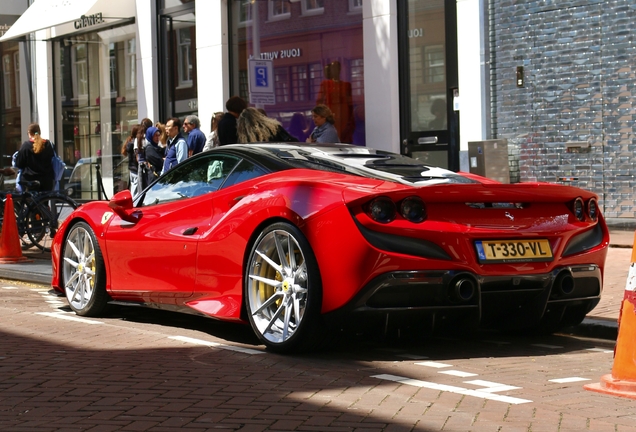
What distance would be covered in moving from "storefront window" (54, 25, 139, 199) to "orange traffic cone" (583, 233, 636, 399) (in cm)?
1615

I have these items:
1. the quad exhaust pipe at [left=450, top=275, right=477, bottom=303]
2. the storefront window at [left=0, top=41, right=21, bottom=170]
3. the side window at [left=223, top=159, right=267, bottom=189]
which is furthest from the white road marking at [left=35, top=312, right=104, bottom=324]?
the storefront window at [left=0, top=41, right=21, bottom=170]

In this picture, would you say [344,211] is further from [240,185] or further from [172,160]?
[172,160]

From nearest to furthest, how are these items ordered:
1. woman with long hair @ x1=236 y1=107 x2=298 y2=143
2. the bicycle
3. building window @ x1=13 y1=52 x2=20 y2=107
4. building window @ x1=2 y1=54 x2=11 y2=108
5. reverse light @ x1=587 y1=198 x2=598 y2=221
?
reverse light @ x1=587 y1=198 x2=598 y2=221 < woman with long hair @ x1=236 y1=107 x2=298 y2=143 < the bicycle < building window @ x1=13 y1=52 x2=20 y2=107 < building window @ x1=2 y1=54 x2=11 y2=108

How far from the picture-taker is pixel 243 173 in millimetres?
7031

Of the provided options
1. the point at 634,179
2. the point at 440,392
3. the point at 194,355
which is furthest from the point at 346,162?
the point at 634,179

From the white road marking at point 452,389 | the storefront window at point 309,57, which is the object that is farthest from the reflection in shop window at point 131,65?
the white road marking at point 452,389

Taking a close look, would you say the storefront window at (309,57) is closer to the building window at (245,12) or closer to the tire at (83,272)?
the building window at (245,12)

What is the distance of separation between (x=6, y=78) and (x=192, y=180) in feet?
66.2

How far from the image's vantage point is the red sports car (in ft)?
19.5

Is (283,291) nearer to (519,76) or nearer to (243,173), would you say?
(243,173)

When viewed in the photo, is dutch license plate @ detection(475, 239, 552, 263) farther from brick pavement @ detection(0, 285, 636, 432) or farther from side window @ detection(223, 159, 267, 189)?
side window @ detection(223, 159, 267, 189)

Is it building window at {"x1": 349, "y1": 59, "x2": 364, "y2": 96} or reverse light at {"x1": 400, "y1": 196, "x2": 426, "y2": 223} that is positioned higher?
building window at {"x1": 349, "y1": 59, "x2": 364, "y2": 96}

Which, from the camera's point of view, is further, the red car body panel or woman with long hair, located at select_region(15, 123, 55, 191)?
woman with long hair, located at select_region(15, 123, 55, 191)

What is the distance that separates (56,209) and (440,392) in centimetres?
1014
